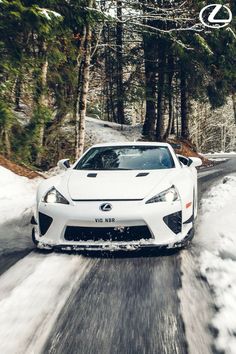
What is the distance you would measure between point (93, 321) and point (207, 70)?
2034 cm

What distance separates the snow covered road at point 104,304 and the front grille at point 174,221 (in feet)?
0.99

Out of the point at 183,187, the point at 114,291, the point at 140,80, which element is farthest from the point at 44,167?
the point at 114,291

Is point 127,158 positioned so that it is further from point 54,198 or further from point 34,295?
point 34,295

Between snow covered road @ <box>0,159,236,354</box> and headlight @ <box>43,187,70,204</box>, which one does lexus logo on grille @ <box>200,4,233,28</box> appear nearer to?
headlight @ <box>43,187,70,204</box>

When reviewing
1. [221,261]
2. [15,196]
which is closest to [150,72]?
[15,196]

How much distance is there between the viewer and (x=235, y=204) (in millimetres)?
7633

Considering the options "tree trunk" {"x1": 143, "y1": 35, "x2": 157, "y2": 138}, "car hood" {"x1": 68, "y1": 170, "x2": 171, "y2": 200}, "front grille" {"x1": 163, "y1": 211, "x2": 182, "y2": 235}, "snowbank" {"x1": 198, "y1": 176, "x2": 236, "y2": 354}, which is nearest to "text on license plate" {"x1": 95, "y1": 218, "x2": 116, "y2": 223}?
"car hood" {"x1": 68, "y1": 170, "x2": 171, "y2": 200}

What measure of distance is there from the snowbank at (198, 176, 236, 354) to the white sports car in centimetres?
42

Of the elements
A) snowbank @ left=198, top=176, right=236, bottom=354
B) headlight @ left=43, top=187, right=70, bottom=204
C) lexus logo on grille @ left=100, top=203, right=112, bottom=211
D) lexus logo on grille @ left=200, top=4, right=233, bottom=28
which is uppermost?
lexus logo on grille @ left=200, top=4, right=233, bottom=28

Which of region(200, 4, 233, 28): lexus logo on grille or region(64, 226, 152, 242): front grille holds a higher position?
Answer: region(200, 4, 233, 28): lexus logo on grille

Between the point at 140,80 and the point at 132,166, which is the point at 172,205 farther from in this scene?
the point at 140,80

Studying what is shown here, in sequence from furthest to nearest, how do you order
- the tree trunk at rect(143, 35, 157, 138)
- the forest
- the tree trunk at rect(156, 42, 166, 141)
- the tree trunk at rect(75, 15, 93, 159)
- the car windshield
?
1. the tree trunk at rect(156, 42, 166, 141)
2. the tree trunk at rect(143, 35, 157, 138)
3. the tree trunk at rect(75, 15, 93, 159)
4. the forest
5. the car windshield

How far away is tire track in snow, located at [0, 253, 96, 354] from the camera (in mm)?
2809

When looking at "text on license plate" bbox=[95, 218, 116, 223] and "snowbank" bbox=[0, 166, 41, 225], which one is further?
"snowbank" bbox=[0, 166, 41, 225]
